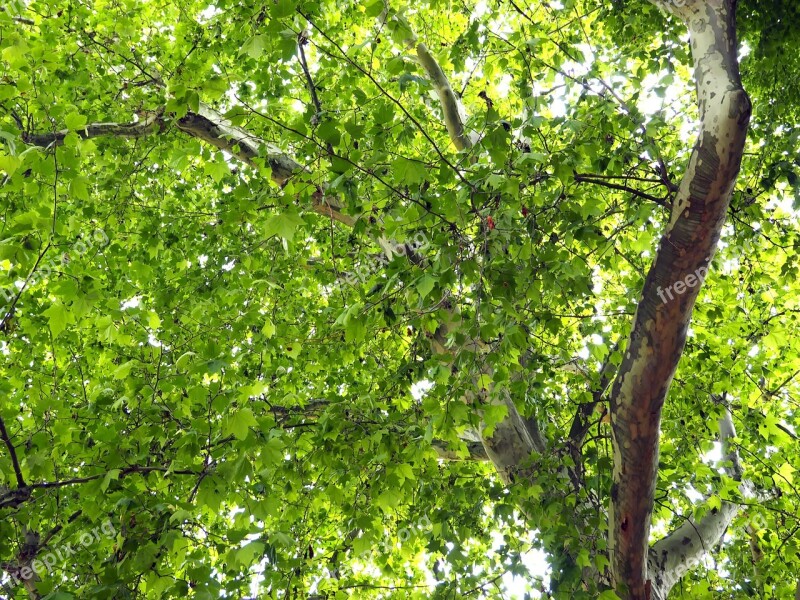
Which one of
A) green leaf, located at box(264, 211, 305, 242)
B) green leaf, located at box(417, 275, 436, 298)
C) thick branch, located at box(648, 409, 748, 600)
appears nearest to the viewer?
green leaf, located at box(417, 275, 436, 298)

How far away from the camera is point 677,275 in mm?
2637

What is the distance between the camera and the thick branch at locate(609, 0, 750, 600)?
2.46m

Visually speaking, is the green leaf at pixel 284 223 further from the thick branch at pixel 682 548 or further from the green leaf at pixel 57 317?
the thick branch at pixel 682 548

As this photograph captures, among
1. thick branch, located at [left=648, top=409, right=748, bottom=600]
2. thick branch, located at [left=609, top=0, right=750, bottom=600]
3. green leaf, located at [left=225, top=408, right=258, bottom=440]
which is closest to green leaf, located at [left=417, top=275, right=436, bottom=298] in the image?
green leaf, located at [left=225, top=408, right=258, bottom=440]

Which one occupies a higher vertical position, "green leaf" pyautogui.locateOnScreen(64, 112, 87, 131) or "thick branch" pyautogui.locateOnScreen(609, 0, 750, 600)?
"green leaf" pyautogui.locateOnScreen(64, 112, 87, 131)

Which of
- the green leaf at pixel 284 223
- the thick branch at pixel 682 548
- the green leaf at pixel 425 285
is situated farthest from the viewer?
the thick branch at pixel 682 548

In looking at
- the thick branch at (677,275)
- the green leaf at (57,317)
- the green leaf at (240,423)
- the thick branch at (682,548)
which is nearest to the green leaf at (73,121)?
the green leaf at (57,317)

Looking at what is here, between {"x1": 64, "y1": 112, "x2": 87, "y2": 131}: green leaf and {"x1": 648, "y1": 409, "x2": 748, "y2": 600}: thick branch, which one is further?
{"x1": 648, "y1": 409, "x2": 748, "y2": 600}: thick branch

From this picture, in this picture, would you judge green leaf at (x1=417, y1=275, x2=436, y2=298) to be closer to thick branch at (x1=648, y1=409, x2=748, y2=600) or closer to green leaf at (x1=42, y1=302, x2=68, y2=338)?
green leaf at (x1=42, y1=302, x2=68, y2=338)

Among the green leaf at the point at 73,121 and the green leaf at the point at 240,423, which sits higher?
the green leaf at the point at 73,121

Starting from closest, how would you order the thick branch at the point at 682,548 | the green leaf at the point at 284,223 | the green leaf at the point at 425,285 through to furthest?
the green leaf at the point at 425,285 → the green leaf at the point at 284,223 → the thick branch at the point at 682,548

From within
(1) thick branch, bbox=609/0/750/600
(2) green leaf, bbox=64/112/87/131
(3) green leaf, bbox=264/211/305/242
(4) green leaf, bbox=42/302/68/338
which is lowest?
(1) thick branch, bbox=609/0/750/600

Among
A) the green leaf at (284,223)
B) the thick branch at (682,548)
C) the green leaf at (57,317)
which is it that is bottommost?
the thick branch at (682,548)

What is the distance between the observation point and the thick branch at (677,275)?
2.46 metres
